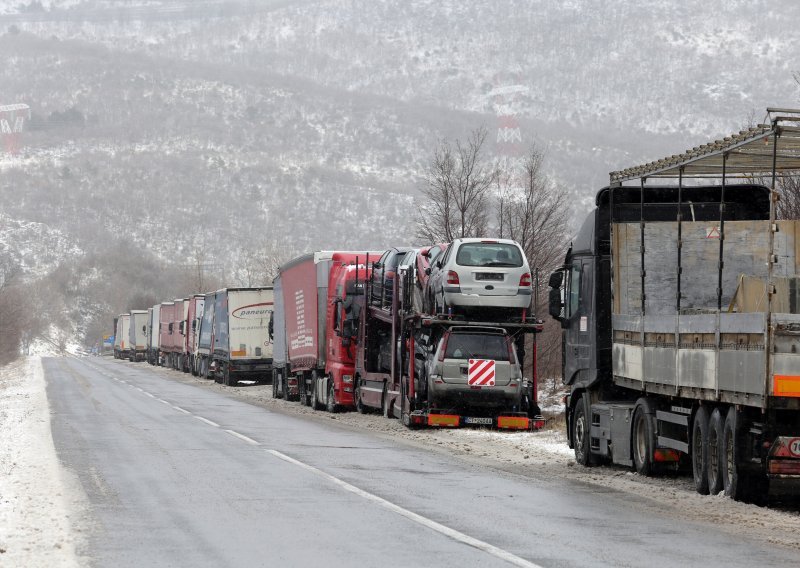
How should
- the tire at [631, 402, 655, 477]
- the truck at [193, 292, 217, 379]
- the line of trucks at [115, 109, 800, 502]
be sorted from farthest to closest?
the truck at [193, 292, 217, 379] < the tire at [631, 402, 655, 477] < the line of trucks at [115, 109, 800, 502]

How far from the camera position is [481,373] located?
24.9m

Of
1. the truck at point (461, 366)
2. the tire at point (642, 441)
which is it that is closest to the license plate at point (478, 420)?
the truck at point (461, 366)

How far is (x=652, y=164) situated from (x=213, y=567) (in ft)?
31.0

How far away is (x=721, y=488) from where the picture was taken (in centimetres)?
1430

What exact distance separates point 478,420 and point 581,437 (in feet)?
20.7

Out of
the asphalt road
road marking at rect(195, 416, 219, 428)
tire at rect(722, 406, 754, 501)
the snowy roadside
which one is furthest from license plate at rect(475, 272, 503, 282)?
tire at rect(722, 406, 754, 501)

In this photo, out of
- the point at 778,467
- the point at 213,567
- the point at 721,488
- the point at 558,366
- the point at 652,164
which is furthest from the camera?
the point at 558,366

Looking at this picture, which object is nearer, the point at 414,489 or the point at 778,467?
the point at 778,467

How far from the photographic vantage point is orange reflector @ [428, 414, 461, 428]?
25109mm

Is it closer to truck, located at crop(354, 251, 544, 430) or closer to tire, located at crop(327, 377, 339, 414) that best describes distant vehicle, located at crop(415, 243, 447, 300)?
truck, located at crop(354, 251, 544, 430)

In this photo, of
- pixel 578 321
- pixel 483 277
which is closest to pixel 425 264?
pixel 483 277

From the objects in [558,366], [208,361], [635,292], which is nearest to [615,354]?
[635,292]

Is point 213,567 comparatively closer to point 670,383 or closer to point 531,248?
point 670,383

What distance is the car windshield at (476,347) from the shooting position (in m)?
24.9
